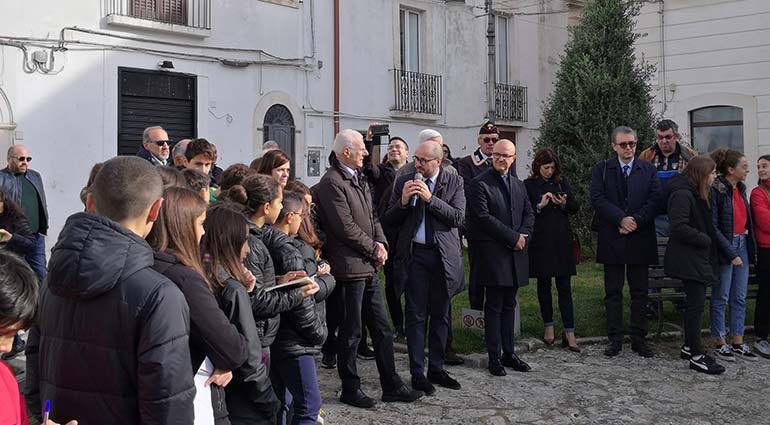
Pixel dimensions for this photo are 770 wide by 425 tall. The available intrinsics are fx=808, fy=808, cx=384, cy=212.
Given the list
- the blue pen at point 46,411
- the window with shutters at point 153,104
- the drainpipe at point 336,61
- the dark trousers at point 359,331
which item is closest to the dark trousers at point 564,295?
the dark trousers at point 359,331

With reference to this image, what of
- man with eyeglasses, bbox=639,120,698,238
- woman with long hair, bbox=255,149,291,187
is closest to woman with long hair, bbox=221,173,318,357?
woman with long hair, bbox=255,149,291,187

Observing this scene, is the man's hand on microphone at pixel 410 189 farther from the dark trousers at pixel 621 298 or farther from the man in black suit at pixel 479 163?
the dark trousers at pixel 621 298

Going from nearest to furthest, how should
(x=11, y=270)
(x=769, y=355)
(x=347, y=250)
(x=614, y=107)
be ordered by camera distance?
(x=11, y=270) → (x=347, y=250) → (x=769, y=355) → (x=614, y=107)

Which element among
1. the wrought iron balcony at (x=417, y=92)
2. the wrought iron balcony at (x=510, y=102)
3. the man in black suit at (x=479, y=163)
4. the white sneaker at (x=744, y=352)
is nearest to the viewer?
the white sneaker at (x=744, y=352)

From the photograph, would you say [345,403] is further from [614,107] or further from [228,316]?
[614,107]

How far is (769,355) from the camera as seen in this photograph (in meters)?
7.41

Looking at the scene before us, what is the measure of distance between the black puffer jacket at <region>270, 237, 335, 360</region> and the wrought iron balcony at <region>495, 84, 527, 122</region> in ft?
58.8

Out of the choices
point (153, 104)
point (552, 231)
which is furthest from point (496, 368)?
point (153, 104)

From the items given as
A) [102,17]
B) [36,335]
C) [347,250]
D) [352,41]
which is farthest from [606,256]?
[352,41]

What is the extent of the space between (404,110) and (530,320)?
1152cm

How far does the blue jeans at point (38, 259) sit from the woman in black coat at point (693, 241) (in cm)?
611

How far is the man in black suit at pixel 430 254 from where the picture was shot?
20.4ft

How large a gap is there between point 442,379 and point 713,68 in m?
15.0

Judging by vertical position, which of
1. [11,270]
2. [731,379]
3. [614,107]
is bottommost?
[731,379]
